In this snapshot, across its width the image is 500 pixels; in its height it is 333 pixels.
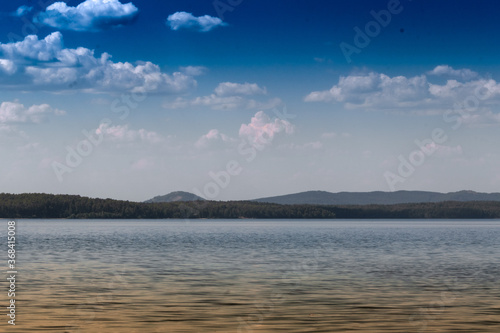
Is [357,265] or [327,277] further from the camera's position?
[357,265]

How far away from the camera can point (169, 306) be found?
87.4ft

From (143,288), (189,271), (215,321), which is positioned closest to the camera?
(215,321)

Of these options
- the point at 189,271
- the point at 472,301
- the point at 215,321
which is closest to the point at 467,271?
the point at 472,301

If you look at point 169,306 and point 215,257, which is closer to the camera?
point 169,306

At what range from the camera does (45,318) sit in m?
23.6

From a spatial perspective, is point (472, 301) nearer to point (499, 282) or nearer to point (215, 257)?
point (499, 282)

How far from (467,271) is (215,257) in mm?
20661

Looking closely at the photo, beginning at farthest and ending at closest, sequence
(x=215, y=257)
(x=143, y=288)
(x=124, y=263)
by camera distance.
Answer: (x=215, y=257) < (x=124, y=263) < (x=143, y=288)

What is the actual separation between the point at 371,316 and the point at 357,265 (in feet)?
72.2

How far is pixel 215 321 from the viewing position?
76.6 feet

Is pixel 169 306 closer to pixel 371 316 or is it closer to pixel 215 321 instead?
pixel 215 321

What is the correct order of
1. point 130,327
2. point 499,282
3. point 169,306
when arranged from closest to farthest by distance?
point 130,327, point 169,306, point 499,282

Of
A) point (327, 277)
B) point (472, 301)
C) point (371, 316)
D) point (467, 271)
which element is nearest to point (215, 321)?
point (371, 316)

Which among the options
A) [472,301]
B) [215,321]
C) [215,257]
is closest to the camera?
[215,321]
